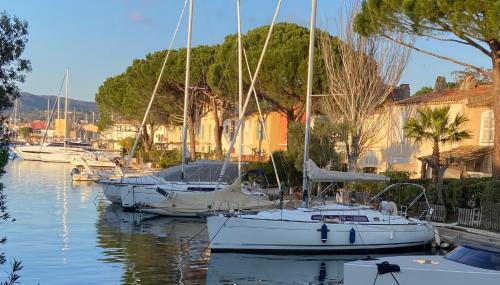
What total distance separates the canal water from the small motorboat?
16.5ft

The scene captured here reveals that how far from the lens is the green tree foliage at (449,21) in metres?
24.1

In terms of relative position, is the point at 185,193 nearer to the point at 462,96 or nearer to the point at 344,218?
the point at 344,218

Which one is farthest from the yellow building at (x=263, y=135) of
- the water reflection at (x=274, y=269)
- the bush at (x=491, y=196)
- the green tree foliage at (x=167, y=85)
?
the water reflection at (x=274, y=269)

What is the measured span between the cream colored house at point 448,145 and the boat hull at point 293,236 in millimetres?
8072

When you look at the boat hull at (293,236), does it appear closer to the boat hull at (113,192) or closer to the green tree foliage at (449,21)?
the green tree foliage at (449,21)

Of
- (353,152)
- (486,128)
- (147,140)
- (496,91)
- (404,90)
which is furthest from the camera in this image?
(147,140)

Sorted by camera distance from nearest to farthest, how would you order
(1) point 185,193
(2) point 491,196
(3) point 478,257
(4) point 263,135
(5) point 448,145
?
(3) point 478,257 < (2) point 491,196 < (1) point 185,193 < (5) point 448,145 < (4) point 263,135

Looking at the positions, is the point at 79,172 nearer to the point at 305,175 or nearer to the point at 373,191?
the point at 373,191

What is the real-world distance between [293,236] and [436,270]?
366 inches

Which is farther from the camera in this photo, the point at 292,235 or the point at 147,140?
the point at 147,140

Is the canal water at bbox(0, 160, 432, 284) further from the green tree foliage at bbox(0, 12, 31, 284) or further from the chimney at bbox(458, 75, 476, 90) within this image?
the chimney at bbox(458, 75, 476, 90)

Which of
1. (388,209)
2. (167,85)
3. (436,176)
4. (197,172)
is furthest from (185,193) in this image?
(167,85)

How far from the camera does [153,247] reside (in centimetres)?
2367

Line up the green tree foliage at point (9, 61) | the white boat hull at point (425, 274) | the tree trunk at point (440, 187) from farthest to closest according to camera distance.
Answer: the tree trunk at point (440, 187) → the white boat hull at point (425, 274) → the green tree foliage at point (9, 61)
